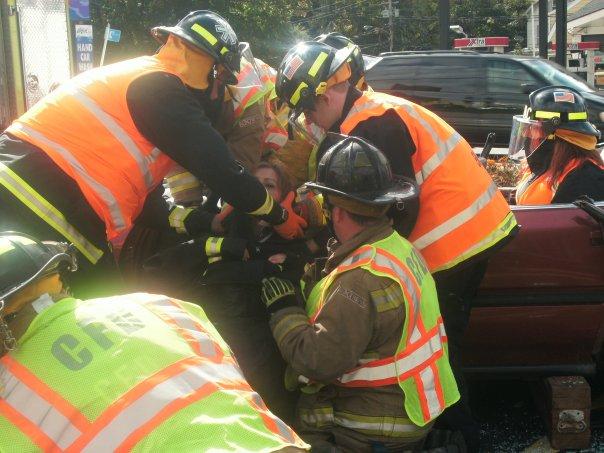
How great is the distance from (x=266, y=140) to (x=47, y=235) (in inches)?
59.4

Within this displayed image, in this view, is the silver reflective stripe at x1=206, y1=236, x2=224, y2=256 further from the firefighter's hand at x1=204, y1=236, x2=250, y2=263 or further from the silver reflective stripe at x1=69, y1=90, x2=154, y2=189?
the silver reflective stripe at x1=69, y1=90, x2=154, y2=189

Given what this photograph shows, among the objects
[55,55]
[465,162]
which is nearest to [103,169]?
[465,162]

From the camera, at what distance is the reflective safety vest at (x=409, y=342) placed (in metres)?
2.47

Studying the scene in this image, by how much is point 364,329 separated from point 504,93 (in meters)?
9.21

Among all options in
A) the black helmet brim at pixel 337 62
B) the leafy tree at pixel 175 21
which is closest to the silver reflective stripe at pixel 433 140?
the black helmet brim at pixel 337 62

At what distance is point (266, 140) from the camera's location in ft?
13.5

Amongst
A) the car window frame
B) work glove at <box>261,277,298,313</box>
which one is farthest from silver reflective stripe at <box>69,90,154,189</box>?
the car window frame

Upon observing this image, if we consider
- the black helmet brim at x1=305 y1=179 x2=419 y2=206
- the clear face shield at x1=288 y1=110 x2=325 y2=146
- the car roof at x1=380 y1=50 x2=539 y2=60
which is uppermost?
the clear face shield at x1=288 y1=110 x2=325 y2=146

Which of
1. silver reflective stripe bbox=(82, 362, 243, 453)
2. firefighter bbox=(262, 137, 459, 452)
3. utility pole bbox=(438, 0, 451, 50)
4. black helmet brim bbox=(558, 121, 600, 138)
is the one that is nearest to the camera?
silver reflective stripe bbox=(82, 362, 243, 453)

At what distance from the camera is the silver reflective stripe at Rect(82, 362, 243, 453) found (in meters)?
1.40

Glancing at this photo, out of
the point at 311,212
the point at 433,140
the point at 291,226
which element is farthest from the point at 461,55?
the point at 433,140

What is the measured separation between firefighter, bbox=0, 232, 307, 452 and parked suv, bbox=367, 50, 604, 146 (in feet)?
31.9

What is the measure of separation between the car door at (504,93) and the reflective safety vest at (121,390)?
976cm

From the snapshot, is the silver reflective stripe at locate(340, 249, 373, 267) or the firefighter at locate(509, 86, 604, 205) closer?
the silver reflective stripe at locate(340, 249, 373, 267)
